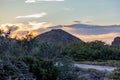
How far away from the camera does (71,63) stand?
14.5 m

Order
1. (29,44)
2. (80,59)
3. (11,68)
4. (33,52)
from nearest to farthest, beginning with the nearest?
1. (11,68)
2. (33,52)
3. (29,44)
4. (80,59)

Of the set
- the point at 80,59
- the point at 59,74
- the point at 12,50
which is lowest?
the point at 80,59

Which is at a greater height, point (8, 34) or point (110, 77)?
point (8, 34)

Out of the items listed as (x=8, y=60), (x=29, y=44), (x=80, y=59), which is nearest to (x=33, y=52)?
(x=29, y=44)

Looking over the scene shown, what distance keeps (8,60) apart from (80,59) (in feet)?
78.7

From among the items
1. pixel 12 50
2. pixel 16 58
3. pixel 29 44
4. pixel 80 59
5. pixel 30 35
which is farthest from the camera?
Result: pixel 80 59

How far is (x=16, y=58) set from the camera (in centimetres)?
1343

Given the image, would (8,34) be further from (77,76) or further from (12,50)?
(77,76)

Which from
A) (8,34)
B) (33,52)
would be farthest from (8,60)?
(33,52)

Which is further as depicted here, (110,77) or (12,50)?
(110,77)

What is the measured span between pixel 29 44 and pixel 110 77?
3.92 meters

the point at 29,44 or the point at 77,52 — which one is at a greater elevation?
the point at 29,44

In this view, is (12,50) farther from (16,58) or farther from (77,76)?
(77,76)

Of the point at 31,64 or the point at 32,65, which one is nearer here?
the point at 32,65
